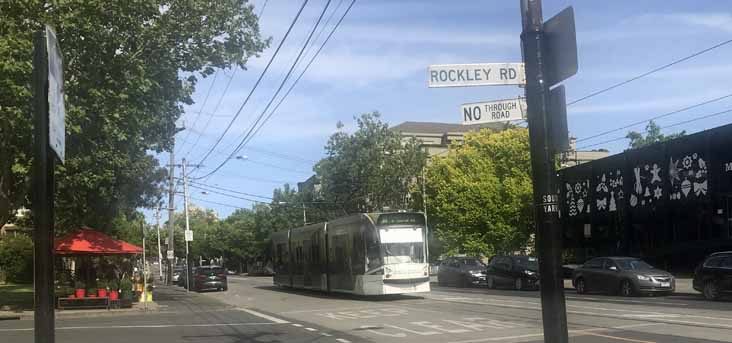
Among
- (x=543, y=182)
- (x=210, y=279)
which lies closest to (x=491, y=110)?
(x=543, y=182)

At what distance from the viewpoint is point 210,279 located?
41.0 m

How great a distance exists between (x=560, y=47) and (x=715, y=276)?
57.2 feet

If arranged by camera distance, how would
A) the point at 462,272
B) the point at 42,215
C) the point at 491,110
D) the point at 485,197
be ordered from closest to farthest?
the point at 42,215 < the point at 491,110 < the point at 462,272 < the point at 485,197

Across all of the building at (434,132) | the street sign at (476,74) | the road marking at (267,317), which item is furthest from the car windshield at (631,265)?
the building at (434,132)

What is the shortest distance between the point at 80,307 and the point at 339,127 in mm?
30973

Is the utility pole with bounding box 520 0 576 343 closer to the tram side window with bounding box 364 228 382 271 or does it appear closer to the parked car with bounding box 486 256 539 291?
the tram side window with bounding box 364 228 382 271

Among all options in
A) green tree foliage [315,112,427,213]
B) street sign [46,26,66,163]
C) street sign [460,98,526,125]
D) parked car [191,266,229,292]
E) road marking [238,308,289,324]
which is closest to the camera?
street sign [46,26,66,163]

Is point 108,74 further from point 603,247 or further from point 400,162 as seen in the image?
point 400,162

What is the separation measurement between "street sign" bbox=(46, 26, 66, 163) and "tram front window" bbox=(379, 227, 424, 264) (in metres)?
20.3

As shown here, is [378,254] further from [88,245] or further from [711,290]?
[88,245]

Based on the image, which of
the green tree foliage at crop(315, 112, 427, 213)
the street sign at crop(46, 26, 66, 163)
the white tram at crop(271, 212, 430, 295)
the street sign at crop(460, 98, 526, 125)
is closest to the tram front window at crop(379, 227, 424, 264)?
the white tram at crop(271, 212, 430, 295)

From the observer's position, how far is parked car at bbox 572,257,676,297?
23.1 m

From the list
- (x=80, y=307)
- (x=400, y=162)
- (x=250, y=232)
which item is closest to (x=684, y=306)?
(x=80, y=307)

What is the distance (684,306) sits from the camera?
18703 mm
